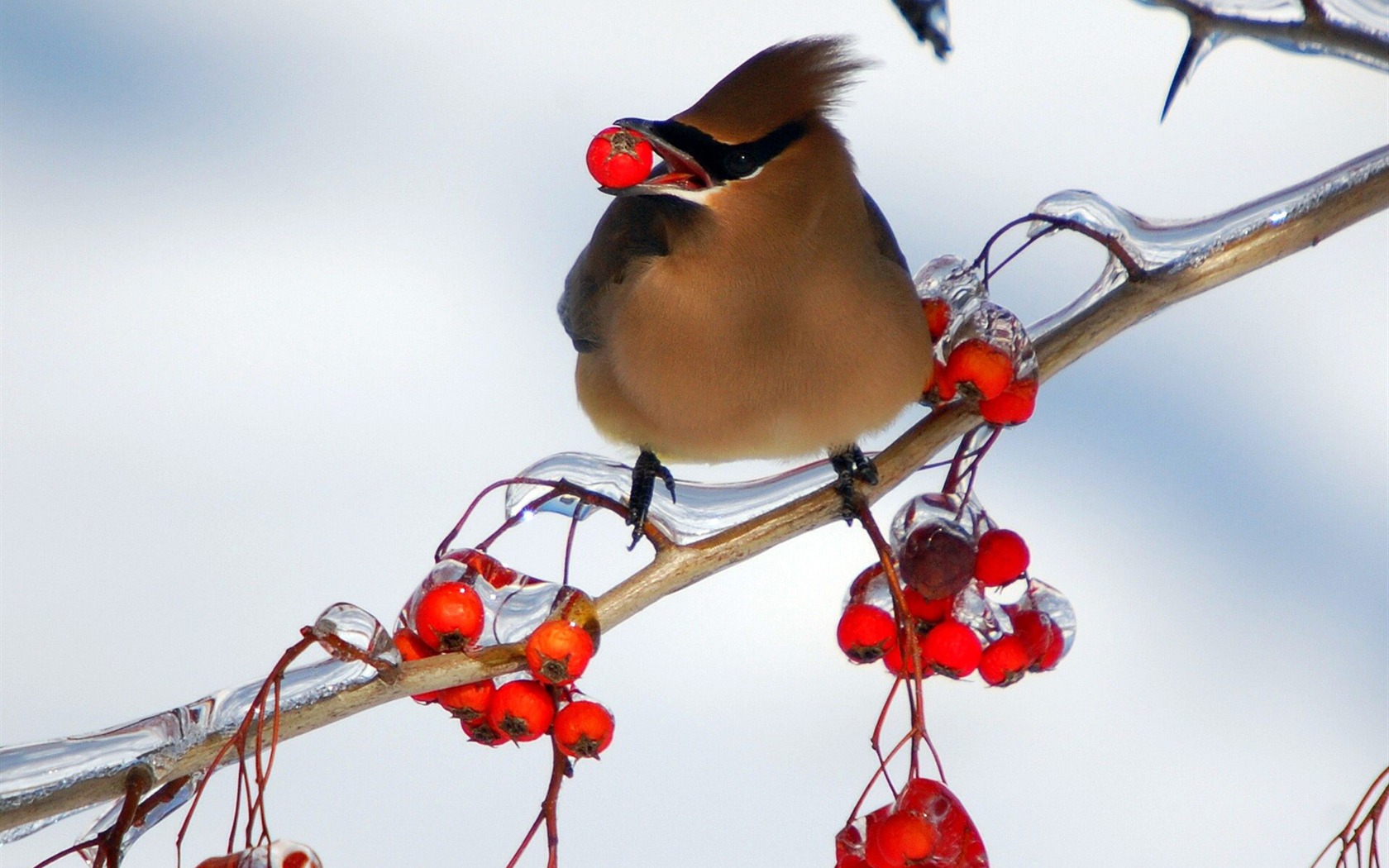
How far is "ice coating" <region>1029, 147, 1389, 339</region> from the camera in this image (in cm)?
115

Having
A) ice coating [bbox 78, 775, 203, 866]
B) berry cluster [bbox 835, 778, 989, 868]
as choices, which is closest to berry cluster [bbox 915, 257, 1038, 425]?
berry cluster [bbox 835, 778, 989, 868]

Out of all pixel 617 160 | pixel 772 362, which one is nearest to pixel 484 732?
pixel 617 160

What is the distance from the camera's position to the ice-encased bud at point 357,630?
82cm

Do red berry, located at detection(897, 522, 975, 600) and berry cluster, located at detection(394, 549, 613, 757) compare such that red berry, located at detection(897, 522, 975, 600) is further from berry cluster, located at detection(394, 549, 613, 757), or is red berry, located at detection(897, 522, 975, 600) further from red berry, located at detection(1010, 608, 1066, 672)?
berry cluster, located at detection(394, 549, 613, 757)

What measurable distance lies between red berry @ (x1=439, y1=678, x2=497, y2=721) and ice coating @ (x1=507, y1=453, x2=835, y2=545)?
0.15 meters

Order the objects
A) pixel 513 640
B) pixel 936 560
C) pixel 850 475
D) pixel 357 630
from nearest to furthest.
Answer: pixel 357 630 → pixel 513 640 → pixel 936 560 → pixel 850 475

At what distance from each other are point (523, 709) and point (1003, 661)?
378 mm

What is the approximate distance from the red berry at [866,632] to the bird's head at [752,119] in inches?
14.6

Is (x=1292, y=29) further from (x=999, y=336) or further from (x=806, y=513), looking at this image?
(x=806, y=513)

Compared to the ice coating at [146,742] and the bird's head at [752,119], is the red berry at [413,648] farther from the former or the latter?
the bird's head at [752,119]

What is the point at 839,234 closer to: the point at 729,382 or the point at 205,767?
the point at 729,382

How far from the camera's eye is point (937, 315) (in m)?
1.33

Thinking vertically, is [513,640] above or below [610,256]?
below

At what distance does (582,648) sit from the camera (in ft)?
2.98
